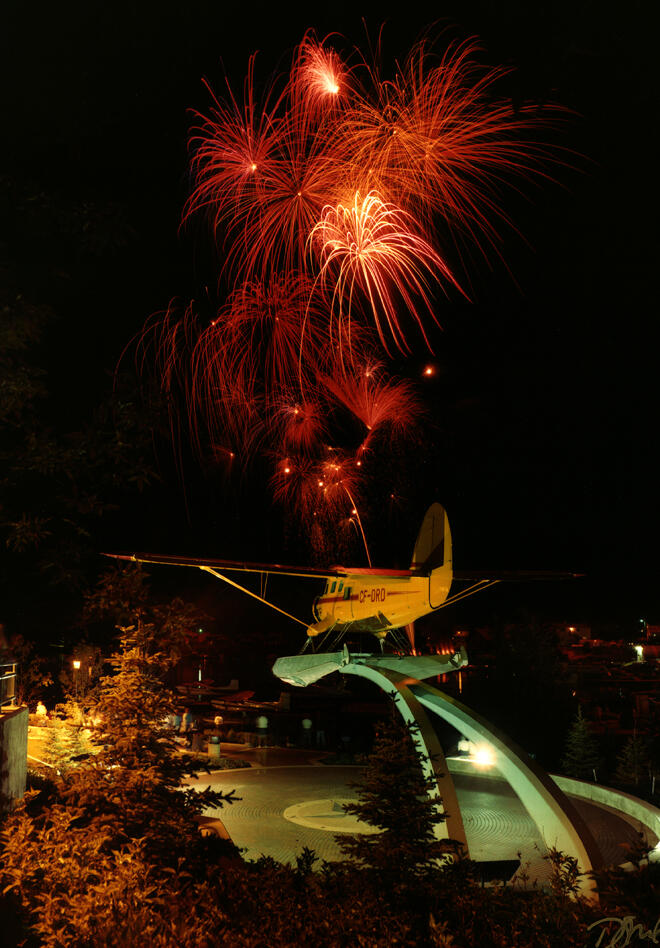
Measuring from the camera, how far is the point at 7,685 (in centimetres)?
1586

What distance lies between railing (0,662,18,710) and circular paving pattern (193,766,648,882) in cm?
551

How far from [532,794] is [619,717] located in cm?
2707

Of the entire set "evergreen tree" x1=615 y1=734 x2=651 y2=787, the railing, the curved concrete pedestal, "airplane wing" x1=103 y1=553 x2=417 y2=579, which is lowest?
"evergreen tree" x1=615 y1=734 x2=651 y2=787

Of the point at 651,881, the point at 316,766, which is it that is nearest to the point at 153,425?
the point at 651,881

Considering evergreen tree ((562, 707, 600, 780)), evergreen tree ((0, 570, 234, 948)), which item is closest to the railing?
evergreen tree ((0, 570, 234, 948))

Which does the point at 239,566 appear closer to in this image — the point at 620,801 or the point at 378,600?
the point at 378,600

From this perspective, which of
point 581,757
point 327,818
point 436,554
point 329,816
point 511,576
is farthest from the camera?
point 581,757

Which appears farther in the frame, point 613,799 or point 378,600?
point 613,799

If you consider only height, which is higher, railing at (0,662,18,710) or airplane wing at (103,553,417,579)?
airplane wing at (103,553,417,579)

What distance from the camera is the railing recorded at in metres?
15.5

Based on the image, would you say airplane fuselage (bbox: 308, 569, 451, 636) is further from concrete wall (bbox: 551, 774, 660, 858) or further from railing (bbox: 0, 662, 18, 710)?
railing (bbox: 0, 662, 18, 710)

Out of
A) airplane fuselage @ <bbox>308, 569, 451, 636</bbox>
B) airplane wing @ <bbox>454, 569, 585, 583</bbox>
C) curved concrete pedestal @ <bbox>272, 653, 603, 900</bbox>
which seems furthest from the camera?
airplane wing @ <bbox>454, 569, 585, 583</bbox>

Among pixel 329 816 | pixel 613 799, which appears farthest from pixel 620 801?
pixel 329 816

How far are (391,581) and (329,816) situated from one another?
6056 mm
